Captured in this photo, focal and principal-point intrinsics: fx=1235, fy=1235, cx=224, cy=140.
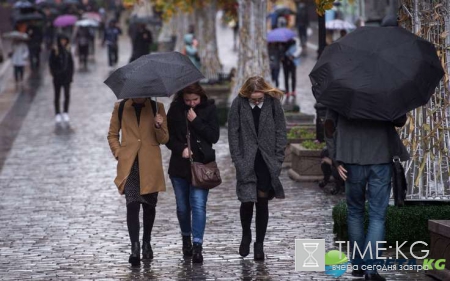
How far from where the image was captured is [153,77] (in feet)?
34.7

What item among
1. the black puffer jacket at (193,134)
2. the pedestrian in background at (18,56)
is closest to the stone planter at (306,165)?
the black puffer jacket at (193,134)

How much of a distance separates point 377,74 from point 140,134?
2329 mm

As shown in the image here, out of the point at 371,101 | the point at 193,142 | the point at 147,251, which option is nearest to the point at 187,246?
the point at 147,251

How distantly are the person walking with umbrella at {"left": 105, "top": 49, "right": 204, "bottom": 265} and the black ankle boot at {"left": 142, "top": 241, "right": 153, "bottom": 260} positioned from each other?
0.25 meters

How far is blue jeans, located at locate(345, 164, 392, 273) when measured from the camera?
966 centimetres

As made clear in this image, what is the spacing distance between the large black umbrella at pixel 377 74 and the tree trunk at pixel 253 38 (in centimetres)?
1112

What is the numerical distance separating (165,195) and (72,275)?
4.60 meters

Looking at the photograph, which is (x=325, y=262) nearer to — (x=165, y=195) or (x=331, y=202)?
(x=331, y=202)

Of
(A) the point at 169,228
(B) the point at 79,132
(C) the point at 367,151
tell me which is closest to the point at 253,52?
(B) the point at 79,132

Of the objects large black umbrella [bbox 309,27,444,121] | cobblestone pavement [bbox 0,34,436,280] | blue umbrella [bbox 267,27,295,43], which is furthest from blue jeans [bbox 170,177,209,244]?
blue umbrella [bbox 267,27,295,43]

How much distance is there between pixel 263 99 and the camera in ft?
34.9

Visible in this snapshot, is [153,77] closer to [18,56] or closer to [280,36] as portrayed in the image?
[280,36]

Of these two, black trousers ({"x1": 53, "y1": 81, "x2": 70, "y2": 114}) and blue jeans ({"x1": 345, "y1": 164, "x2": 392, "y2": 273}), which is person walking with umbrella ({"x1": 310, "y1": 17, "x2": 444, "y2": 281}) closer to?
blue jeans ({"x1": 345, "y1": 164, "x2": 392, "y2": 273})

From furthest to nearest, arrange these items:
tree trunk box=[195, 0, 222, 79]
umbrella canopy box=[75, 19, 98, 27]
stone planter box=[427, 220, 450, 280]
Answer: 1. umbrella canopy box=[75, 19, 98, 27]
2. tree trunk box=[195, 0, 222, 79]
3. stone planter box=[427, 220, 450, 280]
